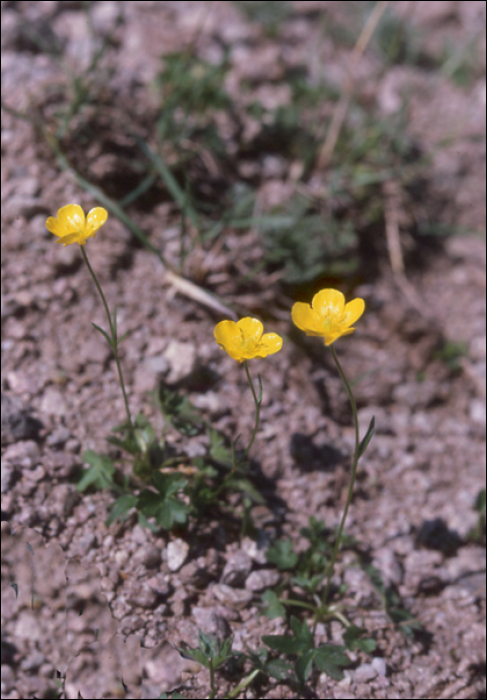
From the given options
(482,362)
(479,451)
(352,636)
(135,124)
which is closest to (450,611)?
(352,636)

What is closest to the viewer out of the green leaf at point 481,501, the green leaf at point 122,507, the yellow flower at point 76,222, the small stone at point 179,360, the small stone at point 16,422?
the yellow flower at point 76,222

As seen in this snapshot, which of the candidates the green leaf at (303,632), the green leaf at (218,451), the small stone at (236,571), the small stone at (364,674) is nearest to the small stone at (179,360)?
the green leaf at (218,451)

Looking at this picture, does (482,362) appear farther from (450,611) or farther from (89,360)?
(89,360)

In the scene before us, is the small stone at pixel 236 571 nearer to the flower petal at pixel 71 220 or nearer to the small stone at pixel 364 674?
the small stone at pixel 364 674

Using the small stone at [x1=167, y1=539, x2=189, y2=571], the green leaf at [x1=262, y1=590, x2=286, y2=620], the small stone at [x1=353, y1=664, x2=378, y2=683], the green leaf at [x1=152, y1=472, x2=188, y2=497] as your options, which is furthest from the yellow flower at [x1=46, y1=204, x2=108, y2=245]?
the small stone at [x1=353, y1=664, x2=378, y2=683]

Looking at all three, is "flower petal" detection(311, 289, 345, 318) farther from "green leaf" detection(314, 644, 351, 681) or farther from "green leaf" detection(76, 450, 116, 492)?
"green leaf" detection(314, 644, 351, 681)
